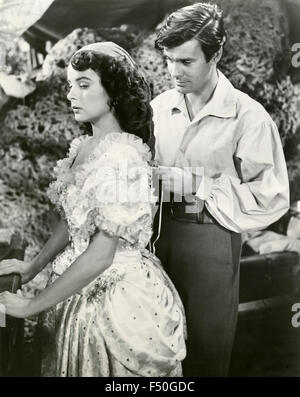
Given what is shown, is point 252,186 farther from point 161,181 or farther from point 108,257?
point 108,257

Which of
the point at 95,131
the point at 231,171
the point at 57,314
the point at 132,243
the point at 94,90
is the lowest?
the point at 57,314

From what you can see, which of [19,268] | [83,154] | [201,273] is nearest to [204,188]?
[201,273]

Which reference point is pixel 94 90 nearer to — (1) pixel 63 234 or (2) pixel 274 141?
Answer: (1) pixel 63 234

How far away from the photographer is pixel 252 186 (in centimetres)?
186

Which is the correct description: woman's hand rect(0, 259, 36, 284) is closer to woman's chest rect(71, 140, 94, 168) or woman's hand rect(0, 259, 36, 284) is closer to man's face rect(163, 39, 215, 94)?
woman's chest rect(71, 140, 94, 168)

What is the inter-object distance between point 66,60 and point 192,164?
60cm

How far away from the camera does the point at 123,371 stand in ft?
5.95

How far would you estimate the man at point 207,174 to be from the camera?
187cm

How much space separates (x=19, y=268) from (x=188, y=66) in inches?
37.4

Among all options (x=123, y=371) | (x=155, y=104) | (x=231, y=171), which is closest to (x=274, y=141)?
(x=231, y=171)

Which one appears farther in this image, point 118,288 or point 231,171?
point 231,171

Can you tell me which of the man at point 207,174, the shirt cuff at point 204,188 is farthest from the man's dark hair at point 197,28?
the shirt cuff at point 204,188

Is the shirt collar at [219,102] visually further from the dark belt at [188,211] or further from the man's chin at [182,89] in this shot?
the dark belt at [188,211]

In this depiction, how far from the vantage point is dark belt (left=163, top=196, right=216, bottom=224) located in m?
1.88
